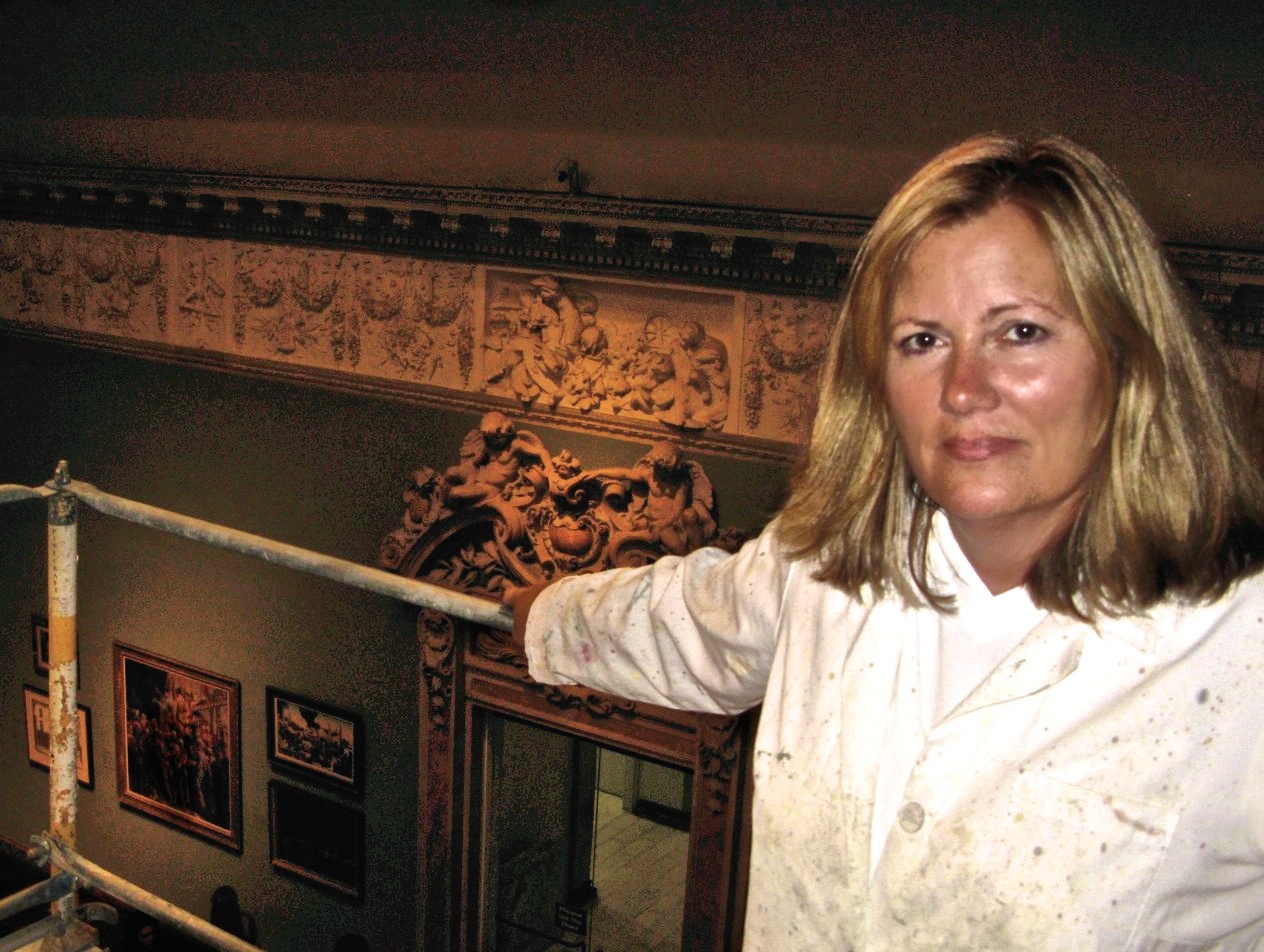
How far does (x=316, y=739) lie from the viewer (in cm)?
815

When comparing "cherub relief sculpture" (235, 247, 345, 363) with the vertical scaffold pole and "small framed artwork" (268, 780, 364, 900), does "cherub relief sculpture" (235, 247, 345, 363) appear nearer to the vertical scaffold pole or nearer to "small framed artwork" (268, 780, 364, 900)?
"small framed artwork" (268, 780, 364, 900)

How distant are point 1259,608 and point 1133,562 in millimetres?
155

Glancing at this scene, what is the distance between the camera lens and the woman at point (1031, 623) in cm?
149

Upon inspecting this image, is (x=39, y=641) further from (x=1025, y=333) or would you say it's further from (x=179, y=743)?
(x=1025, y=333)

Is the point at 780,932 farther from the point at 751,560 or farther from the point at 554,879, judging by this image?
the point at 554,879

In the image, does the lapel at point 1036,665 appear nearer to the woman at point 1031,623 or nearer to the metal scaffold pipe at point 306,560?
the woman at point 1031,623

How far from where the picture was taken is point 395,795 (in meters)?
7.85

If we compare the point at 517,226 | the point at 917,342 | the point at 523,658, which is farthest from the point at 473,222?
the point at 917,342

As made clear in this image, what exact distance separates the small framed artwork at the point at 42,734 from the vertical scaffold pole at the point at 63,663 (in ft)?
23.8

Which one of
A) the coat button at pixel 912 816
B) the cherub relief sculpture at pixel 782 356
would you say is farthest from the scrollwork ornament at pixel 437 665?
the coat button at pixel 912 816

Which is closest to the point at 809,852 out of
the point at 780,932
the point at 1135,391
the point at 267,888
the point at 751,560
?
the point at 780,932

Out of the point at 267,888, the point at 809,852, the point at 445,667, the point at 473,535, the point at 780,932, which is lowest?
the point at 267,888

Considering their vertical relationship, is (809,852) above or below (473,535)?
above

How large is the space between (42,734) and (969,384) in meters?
9.78
